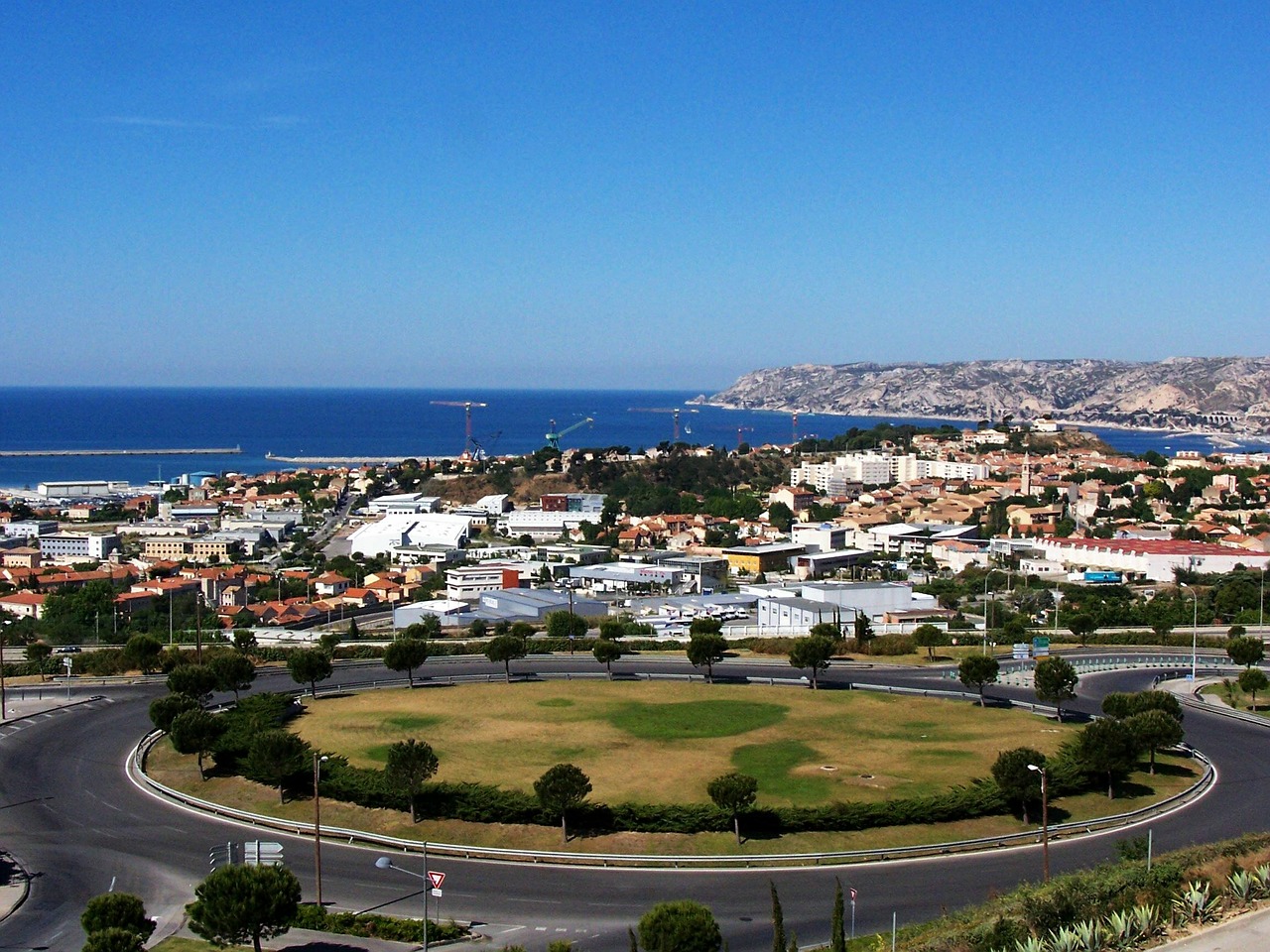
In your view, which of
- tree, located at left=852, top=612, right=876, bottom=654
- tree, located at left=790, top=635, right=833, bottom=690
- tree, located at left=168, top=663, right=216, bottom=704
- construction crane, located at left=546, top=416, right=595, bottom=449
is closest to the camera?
tree, located at left=168, top=663, right=216, bottom=704

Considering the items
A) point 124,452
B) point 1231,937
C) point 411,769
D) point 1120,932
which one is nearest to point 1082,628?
point 411,769

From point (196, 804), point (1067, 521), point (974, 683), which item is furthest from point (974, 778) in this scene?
point (1067, 521)

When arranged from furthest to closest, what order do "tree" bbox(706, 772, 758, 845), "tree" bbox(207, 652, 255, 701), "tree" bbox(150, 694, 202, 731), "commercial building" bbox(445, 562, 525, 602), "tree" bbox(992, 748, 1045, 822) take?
"commercial building" bbox(445, 562, 525, 602), "tree" bbox(207, 652, 255, 701), "tree" bbox(150, 694, 202, 731), "tree" bbox(992, 748, 1045, 822), "tree" bbox(706, 772, 758, 845)

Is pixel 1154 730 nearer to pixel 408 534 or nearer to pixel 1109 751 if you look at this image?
pixel 1109 751

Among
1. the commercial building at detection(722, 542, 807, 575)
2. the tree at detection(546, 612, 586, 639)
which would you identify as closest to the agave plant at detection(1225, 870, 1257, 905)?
the tree at detection(546, 612, 586, 639)

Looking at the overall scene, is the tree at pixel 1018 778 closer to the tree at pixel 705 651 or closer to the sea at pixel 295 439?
the tree at pixel 705 651

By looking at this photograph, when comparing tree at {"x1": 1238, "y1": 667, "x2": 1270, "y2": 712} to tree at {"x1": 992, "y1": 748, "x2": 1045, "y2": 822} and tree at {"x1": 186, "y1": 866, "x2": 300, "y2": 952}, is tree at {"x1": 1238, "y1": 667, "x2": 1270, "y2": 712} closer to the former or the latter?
tree at {"x1": 992, "y1": 748, "x2": 1045, "y2": 822}
